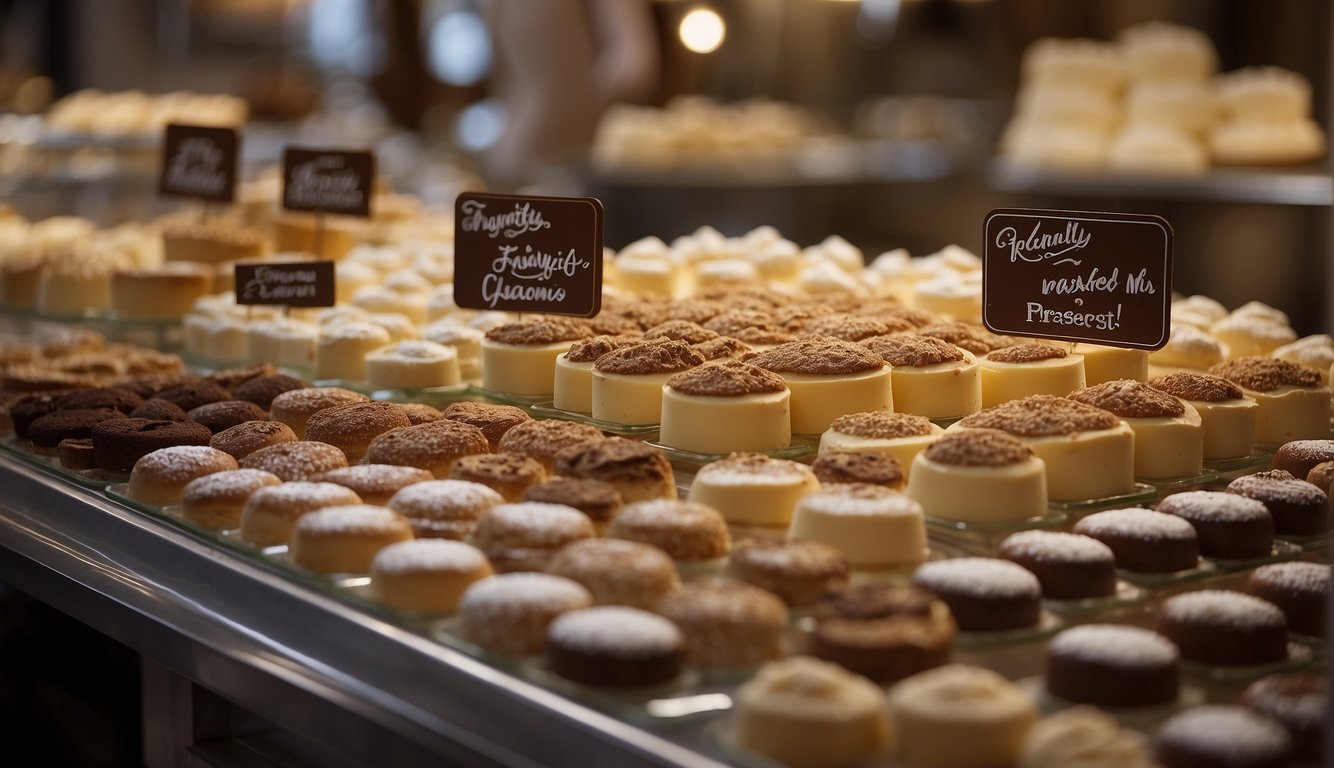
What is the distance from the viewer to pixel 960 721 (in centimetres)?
152

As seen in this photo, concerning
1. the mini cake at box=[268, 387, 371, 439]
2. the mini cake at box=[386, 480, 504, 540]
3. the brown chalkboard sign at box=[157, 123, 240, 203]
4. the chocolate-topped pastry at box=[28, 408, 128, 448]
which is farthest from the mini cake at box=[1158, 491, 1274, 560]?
the brown chalkboard sign at box=[157, 123, 240, 203]

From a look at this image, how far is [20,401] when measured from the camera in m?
3.10

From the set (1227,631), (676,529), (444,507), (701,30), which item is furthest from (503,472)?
(701,30)

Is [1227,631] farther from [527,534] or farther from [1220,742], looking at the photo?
[527,534]

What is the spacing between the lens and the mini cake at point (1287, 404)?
269 centimetres

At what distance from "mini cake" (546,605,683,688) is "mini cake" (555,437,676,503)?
481 millimetres

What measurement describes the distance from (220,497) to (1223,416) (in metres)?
1.76

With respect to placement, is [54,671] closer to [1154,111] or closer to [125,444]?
[125,444]

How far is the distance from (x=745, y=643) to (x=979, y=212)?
315 inches

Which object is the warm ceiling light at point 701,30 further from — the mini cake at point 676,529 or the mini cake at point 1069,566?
the mini cake at point 1069,566

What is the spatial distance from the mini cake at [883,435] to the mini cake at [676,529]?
393mm

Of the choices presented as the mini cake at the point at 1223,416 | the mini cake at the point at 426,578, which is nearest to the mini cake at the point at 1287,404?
the mini cake at the point at 1223,416

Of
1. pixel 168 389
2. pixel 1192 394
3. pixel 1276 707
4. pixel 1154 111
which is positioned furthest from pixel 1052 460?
pixel 1154 111

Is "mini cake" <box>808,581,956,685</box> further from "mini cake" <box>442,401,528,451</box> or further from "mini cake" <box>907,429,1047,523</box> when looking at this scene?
"mini cake" <box>442,401,528,451</box>
